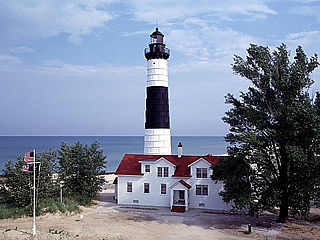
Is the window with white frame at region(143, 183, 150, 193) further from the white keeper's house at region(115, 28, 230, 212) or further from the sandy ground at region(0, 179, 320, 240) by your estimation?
the sandy ground at region(0, 179, 320, 240)

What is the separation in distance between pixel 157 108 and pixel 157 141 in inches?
119

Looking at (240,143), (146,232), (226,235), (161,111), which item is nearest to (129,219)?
(146,232)

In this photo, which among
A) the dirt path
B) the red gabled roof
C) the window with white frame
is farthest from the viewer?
the window with white frame

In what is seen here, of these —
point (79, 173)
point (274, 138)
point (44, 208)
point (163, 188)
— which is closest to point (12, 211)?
point (44, 208)

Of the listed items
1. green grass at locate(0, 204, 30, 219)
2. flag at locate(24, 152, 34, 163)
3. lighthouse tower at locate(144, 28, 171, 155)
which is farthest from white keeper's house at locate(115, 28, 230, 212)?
flag at locate(24, 152, 34, 163)

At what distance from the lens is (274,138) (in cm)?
2109

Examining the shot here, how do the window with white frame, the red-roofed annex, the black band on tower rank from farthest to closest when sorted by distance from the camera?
the black band on tower
the window with white frame
the red-roofed annex

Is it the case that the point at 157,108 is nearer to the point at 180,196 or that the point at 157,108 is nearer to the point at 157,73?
the point at 157,73

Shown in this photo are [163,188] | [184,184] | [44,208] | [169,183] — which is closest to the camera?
[44,208]

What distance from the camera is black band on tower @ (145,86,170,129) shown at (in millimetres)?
31031

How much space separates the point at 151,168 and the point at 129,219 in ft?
20.0

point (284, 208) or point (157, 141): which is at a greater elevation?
point (157, 141)

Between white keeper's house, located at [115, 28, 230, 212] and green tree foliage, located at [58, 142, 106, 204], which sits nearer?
white keeper's house, located at [115, 28, 230, 212]

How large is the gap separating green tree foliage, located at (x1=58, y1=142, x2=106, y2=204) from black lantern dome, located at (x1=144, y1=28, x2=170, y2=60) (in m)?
10.8
